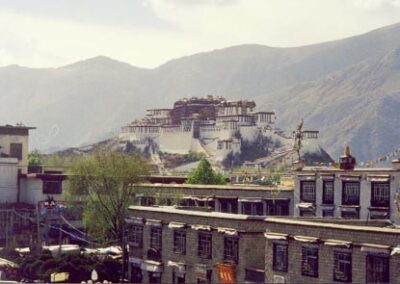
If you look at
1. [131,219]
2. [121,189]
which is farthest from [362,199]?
[121,189]

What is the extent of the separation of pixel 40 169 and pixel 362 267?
56612 millimetres

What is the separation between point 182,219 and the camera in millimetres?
38250

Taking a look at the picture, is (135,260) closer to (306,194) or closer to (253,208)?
(253,208)

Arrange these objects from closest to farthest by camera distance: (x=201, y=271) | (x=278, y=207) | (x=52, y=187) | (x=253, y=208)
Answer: (x=201, y=271) < (x=278, y=207) < (x=253, y=208) < (x=52, y=187)

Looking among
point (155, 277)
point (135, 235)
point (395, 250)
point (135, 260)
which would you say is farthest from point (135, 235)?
point (395, 250)

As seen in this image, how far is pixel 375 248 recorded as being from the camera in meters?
27.4

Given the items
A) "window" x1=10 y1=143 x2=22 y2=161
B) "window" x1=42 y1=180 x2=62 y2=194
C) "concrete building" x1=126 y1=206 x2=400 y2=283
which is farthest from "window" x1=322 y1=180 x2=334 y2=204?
"window" x1=10 y1=143 x2=22 y2=161

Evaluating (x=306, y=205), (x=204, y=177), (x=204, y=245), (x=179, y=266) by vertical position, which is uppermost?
(x=204, y=177)

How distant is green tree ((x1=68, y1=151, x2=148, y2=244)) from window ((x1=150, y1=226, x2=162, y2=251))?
930 centimetres

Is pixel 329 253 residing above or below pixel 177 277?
above

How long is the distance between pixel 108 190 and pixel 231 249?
19.6m

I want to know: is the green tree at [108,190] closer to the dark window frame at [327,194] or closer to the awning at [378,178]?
the dark window frame at [327,194]

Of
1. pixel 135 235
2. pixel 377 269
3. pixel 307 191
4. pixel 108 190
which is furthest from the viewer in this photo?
pixel 108 190

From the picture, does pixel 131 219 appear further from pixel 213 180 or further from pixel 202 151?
pixel 202 151
